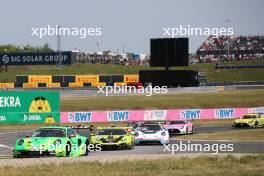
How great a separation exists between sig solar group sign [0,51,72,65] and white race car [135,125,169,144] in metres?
71.1

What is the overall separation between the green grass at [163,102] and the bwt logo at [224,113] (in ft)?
35.0

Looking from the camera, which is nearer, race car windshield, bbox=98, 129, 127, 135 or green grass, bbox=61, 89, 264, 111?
race car windshield, bbox=98, 129, 127, 135

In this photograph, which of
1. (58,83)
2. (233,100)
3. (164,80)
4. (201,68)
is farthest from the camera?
(201,68)

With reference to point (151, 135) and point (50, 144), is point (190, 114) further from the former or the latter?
point (50, 144)

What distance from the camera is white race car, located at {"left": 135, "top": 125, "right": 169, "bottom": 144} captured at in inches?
1193

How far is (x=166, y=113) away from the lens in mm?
53781

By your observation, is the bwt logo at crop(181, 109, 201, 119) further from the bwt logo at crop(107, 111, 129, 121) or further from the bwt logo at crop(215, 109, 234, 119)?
the bwt logo at crop(107, 111, 129, 121)

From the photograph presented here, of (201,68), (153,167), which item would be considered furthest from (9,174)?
(201,68)

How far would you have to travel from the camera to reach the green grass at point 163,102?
220 feet

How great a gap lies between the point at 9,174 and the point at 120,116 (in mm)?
35946

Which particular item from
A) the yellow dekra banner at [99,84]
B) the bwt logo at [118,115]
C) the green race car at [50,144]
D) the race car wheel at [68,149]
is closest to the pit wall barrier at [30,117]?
the bwt logo at [118,115]

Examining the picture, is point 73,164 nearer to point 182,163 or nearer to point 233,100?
point 182,163

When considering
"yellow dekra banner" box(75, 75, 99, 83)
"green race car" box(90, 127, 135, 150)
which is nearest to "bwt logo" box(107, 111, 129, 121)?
"green race car" box(90, 127, 135, 150)

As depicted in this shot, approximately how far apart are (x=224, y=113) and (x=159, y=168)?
1556 inches
